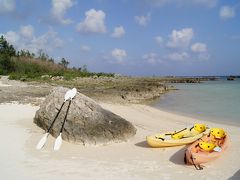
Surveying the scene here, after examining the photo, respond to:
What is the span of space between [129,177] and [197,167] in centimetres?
168

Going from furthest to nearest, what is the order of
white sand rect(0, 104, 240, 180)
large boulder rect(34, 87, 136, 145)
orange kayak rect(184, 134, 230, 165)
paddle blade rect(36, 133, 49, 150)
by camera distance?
large boulder rect(34, 87, 136, 145)
paddle blade rect(36, 133, 49, 150)
orange kayak rect(184, 134, 230, 165)
white sand rect(0, 104, 240, 180)

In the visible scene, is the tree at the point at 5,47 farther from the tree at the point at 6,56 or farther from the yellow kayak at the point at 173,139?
the yellow kayak at the point at 173,139

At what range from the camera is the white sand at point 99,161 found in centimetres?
636

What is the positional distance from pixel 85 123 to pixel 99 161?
5.58 feet

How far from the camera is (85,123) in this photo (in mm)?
8633

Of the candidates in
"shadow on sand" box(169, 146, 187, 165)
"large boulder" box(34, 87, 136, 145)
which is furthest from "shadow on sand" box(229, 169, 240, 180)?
"large boulder" box(34, 87, 136, 145)

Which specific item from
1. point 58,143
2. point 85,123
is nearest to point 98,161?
point 58,143

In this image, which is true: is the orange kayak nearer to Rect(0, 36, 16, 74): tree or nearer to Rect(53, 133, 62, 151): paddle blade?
Rect(53, 133, 62, 151): paddle blade

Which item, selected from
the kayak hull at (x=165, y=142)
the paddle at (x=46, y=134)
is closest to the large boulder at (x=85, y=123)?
the paddle at (x=46, y=134)

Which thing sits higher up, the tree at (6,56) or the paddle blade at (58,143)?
the tree at (6,56)

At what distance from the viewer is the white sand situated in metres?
6.36

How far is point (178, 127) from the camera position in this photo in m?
11.9

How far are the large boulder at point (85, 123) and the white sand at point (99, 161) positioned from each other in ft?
0.83

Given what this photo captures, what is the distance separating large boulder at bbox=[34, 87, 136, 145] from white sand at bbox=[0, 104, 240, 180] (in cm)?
25
